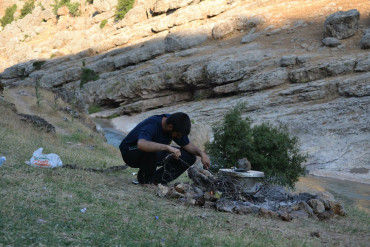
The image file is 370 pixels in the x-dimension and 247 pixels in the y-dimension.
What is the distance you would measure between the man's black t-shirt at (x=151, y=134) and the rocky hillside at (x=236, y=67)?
35.3 feet

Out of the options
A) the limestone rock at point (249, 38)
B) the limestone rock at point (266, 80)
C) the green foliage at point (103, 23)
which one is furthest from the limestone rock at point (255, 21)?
the green foliage at point (103, 23)

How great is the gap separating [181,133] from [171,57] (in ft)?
94.8

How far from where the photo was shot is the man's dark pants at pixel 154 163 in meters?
5.83

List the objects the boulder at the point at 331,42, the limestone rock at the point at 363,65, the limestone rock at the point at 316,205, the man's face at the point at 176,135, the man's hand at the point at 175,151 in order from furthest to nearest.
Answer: the boulder at the point at 331,42 → the limestone rock at the point at 363,65 → the limestone rock at the point at 316,205 → the man's face at the point at 176,135 → the man's hand at the point at 175,151

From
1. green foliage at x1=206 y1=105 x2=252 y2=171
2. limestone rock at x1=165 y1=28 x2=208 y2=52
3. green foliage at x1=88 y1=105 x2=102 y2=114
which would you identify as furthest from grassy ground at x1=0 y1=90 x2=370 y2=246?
limestone rock at x1=165 y1=28 x2=208 y2=52

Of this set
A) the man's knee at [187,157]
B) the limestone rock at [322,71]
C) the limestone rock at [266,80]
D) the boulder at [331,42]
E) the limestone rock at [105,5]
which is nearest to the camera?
the man's knee at [187,157]

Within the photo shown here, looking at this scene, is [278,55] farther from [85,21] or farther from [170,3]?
[85,21]

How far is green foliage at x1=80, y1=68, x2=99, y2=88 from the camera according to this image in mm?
36688

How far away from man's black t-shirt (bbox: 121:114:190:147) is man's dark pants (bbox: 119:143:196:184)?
0.13m

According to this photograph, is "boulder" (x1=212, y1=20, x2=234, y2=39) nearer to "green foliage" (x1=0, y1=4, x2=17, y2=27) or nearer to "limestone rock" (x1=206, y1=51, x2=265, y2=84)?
"limestone rock" (x1=206, y1=51, x2=265, y2=84)

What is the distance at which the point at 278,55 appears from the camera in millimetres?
26969

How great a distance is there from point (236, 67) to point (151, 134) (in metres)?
22.3

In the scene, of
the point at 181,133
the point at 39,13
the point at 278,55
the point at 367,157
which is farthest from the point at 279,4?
the point at 39,13

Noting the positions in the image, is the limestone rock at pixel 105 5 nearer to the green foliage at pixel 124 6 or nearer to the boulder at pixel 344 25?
the green foliage at pixel 124 6
